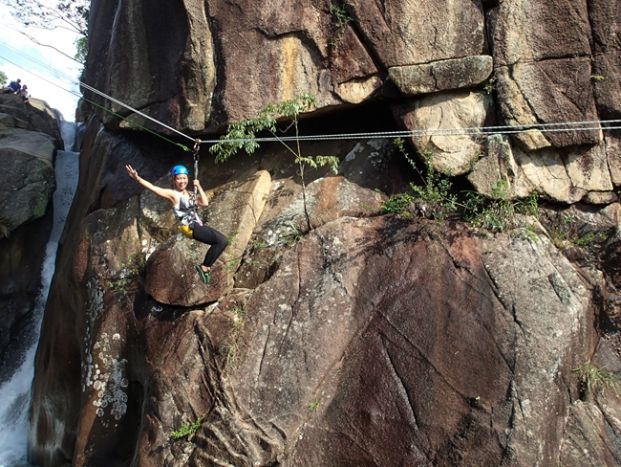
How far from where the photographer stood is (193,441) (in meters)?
6.62

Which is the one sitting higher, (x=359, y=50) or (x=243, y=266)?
(x=359, y=50)

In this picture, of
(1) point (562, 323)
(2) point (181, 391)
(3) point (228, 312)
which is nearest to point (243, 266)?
(3) point (228, 312)

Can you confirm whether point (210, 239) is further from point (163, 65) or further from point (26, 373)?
point (26, 373)

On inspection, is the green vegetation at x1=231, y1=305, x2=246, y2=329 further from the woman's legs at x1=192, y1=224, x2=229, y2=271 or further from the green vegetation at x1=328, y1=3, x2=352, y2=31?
the green vegetation at x1=328, y1=3, x2=352, y2=31

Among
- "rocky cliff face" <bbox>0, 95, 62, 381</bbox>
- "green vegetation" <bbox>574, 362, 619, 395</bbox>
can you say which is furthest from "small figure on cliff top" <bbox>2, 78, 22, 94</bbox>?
"green vegetation" <bbox>574, 362, 619, 395</bbox>

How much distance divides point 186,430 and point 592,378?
17.3ft

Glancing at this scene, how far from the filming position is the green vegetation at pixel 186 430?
673 cm

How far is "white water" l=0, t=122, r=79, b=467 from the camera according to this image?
1023 centimetres

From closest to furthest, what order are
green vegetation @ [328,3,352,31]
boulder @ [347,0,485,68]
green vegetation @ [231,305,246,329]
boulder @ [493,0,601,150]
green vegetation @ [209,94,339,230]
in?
green vegetation @ [231,305,246,329]
boulder @ [493,0,601,150]
boulder @ [347,0,485,68]
green vegetation @ [209,94,339,230]
green vegetation @ [328,3,352,31]

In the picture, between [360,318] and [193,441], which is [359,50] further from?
[193,441]

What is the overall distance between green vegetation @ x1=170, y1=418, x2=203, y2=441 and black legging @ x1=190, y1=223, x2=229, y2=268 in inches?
83.0

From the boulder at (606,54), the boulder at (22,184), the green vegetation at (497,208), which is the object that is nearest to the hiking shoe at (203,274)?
the green vegetation at (497,208)

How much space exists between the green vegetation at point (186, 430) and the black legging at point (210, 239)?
211 cm

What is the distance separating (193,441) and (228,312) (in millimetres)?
1758
